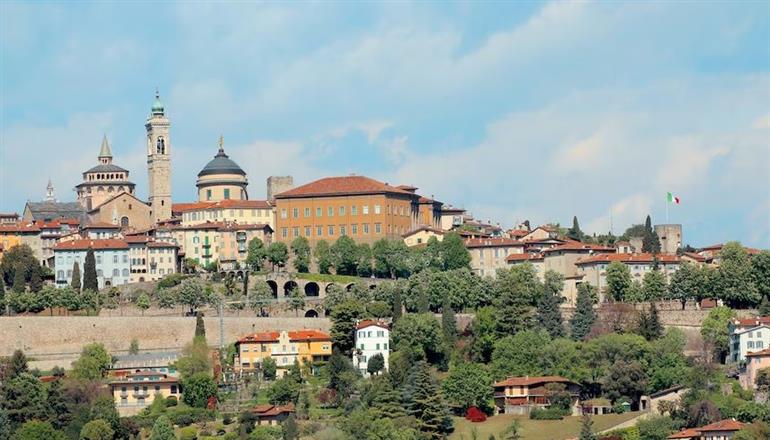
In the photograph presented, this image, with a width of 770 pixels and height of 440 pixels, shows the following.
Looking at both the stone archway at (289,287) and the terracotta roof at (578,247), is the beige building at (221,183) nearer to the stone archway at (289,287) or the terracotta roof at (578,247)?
the stone archway at (289,287)

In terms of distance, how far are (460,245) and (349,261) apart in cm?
552

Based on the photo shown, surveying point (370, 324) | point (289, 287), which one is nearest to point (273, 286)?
point (289, 287)

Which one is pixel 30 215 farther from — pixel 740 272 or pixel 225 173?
pixel 740 272

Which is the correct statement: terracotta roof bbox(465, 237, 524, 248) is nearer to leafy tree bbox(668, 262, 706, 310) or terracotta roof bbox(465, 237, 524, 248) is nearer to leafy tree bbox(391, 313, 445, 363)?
leafy tree bbox(668, 262, 706, 310)

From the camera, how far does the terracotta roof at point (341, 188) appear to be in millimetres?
106125

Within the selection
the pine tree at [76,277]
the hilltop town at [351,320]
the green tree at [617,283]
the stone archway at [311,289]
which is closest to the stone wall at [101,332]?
the hilltop town at [351,320]

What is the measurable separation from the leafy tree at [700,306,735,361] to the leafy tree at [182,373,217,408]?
796 inches

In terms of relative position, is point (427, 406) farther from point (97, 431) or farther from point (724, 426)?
point (97, 431)

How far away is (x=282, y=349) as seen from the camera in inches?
3376

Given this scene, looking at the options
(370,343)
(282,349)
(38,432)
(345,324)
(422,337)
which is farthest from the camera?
(282,349)

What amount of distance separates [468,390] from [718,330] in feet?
42.2

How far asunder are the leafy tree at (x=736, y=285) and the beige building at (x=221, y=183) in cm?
3071

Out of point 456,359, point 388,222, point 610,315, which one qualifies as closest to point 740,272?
point 610,315

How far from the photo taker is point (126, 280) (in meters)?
100
